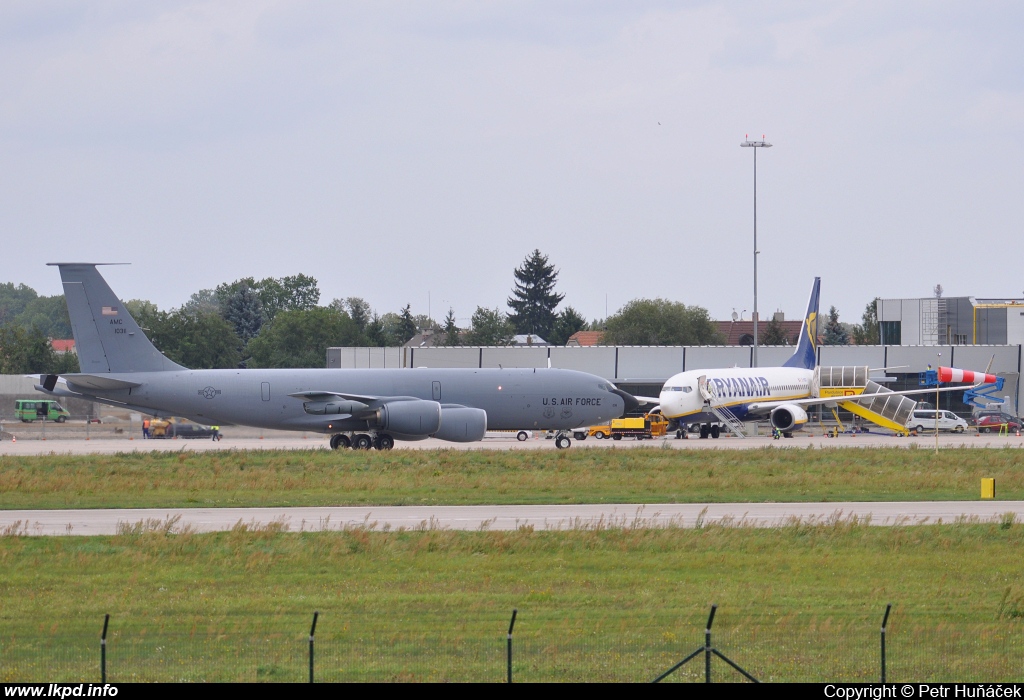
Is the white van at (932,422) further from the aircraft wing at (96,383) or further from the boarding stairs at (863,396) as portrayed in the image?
the aircraft wing at (96,383)

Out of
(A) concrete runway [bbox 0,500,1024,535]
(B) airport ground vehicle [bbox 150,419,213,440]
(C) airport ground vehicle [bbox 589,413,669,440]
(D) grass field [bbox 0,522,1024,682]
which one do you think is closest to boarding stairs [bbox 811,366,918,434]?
(C) airport ground vehicle [bbox 589,413,669,440]

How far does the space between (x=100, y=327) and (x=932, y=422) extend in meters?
54.1

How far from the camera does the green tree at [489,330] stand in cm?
14738

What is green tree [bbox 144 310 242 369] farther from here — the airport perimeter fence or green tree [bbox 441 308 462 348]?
the airport perimeter fence

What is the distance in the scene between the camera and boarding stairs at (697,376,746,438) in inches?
2618

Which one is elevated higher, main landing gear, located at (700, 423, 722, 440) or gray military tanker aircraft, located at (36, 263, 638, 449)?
gray military tanker aircraft, located at (36, 263, 638, 449)

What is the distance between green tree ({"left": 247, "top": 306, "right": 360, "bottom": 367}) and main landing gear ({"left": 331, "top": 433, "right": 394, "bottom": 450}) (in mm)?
68086

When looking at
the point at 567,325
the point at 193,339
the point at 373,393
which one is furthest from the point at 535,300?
the point at 373,393

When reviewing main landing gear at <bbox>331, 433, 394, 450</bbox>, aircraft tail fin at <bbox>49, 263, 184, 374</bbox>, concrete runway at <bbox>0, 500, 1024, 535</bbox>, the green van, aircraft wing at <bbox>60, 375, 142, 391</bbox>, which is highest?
aircraft tail fin at <bbox>49, 263, 184, 374</bbox>

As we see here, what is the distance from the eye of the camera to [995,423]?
253ft

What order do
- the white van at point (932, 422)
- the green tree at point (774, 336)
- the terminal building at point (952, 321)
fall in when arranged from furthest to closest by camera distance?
the green tree at point (774, 336)
the terminal building at point (952, 321)
the white van at point (932, 422)

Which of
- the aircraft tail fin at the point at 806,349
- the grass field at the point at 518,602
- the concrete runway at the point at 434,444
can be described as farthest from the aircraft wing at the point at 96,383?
the aircraft tail fin at the point at 806,349

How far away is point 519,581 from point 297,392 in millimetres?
32655

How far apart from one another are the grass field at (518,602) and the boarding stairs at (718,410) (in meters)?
42.0
